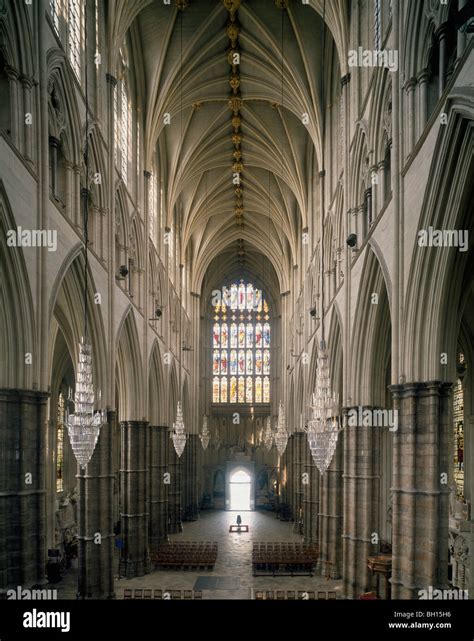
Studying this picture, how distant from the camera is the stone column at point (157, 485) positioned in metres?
32.8

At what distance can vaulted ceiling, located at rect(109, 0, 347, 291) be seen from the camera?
2703 centimetres

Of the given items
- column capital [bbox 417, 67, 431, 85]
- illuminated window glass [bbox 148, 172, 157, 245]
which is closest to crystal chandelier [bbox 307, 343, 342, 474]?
column capital [bbox 417, 67, 431, 85]

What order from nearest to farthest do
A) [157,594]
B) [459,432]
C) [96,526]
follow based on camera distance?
[96,526]
[157,594]
[459,432]

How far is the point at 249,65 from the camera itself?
100 ft

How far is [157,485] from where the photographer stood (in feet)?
108

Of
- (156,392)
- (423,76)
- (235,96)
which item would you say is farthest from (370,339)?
(235,96)

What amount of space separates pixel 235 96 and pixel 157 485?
2132 centimetres

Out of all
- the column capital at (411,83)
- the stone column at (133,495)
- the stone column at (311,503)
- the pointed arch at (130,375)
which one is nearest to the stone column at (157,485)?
the stone column at (133,495)

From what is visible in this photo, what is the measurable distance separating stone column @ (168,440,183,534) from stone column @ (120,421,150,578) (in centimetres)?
1183

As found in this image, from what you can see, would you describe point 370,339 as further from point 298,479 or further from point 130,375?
point 298,479

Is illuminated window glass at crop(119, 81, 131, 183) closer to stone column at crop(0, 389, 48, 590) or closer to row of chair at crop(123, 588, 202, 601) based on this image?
stone column at crop(0, 389, 48, 590)

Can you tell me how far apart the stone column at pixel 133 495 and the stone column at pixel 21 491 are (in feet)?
41.9

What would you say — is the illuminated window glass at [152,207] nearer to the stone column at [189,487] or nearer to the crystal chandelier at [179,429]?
the crystal chandelier at [179,429]
